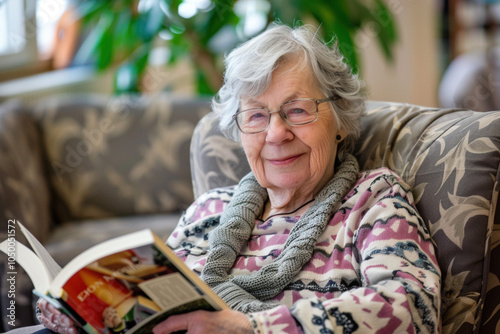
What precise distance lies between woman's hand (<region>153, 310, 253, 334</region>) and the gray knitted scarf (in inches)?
5.1

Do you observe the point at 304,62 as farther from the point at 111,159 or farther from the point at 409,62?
the point at 409,62

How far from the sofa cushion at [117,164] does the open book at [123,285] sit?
164cm

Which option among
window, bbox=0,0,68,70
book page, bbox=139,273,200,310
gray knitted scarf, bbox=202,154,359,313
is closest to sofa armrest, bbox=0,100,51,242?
window, bbox=0,0,68,70

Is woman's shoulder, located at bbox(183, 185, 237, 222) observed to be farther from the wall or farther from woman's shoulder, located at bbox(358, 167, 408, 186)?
the wall

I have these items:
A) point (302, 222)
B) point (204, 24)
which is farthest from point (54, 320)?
point (204, 24)

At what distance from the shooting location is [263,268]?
1.36 meters

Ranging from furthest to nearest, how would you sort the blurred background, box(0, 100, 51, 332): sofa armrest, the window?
1. the window
2. the blurred background
3. box(0, 100, 51, 332): sofa armrest

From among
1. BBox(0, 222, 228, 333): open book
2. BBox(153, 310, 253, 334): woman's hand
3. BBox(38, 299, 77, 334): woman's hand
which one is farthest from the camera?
BBox(38, 299, 77, 334): woman's hand

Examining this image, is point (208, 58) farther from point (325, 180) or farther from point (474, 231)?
point (474, 231)

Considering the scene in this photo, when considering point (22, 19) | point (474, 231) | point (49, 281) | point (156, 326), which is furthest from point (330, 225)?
point (22, 19)

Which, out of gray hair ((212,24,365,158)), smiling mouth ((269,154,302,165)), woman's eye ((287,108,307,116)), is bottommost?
smiling mouth ((269,154,302,165))

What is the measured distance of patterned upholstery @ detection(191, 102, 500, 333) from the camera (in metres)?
1.28

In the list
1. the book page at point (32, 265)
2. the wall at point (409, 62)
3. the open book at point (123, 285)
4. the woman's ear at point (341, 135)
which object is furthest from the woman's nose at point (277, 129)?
the wall at point (409, 62)

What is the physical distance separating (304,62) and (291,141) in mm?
179
